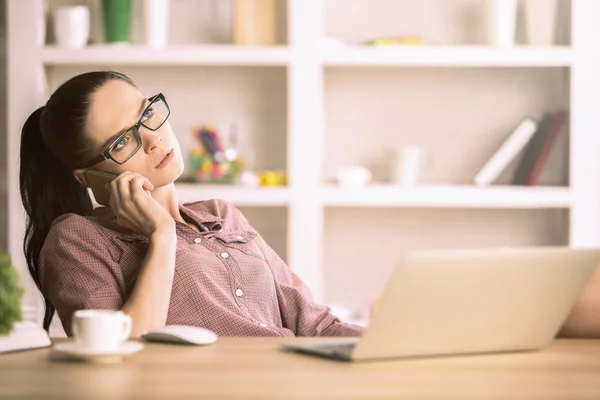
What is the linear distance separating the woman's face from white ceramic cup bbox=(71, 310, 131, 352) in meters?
0.76

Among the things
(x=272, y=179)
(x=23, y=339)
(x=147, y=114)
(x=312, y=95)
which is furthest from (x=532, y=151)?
(x=23, y=339)

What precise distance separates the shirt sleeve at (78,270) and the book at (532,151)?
97.1 inches

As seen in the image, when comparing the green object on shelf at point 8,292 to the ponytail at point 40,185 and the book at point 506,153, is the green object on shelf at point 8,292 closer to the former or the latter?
the ponytail at point 40,185

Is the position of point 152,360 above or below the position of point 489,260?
below

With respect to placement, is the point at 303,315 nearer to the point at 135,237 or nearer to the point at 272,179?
the point at 135,237

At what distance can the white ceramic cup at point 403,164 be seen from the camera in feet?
12.9

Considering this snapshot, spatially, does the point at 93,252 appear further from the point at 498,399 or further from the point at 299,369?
the point at 498,399

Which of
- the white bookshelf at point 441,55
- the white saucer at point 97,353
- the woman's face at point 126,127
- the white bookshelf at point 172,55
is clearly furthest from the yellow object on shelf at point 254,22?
the white saucer at point 97,353

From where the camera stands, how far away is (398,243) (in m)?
4.18

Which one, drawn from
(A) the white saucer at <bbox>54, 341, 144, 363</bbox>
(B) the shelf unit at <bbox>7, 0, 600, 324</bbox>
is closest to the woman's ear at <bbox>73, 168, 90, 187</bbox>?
(A) the white saucer at <bbox>54, 341, 144, 363</bbox>

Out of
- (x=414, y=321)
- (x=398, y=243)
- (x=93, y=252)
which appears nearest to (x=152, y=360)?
(x=414, y=321)

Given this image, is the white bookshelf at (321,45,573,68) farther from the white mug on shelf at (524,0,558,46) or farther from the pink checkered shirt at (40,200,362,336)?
the pink checkered shirt at (40,200,362,336)

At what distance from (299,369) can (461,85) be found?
9.88 feet

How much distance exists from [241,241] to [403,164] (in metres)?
1.96
